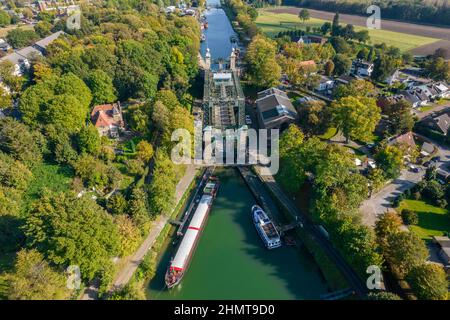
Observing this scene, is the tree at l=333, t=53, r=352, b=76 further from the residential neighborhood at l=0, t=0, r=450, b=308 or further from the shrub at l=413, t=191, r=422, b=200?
the shrub at l=413, t=191, r=422, b=200

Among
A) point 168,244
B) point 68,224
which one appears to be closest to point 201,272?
point 168,244

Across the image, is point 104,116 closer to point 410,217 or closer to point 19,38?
point 410,217

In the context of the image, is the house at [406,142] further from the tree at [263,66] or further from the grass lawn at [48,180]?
the grass lawn at [48,180]

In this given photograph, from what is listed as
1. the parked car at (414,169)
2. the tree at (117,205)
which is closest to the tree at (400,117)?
the parked car at (414,169)

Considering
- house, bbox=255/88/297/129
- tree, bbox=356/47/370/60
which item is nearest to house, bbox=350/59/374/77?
tree, bbox=356/47/370/60

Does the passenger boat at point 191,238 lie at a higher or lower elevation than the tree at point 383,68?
lower

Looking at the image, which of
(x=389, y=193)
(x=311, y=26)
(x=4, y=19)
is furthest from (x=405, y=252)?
(x=4, y=19)

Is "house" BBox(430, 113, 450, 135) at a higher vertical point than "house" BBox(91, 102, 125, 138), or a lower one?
lower
